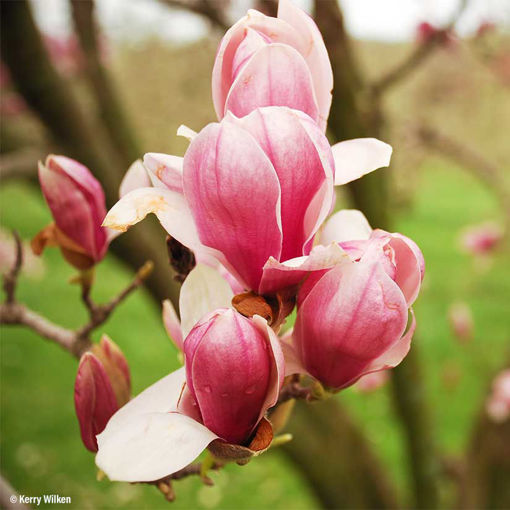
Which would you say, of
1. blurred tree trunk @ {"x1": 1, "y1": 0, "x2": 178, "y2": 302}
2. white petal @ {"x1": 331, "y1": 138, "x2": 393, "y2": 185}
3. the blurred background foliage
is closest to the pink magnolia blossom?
white petal @ {"x1": 331, "y1": 138, "x2": 393, "y2": 185}

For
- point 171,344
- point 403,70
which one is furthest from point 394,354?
point 171,344

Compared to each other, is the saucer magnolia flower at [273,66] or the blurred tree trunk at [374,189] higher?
the saucer magnolia flower at [273,66]

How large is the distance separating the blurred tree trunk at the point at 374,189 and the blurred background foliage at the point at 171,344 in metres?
0.16

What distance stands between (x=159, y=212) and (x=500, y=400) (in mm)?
1753

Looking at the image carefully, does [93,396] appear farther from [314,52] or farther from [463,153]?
[463,153]

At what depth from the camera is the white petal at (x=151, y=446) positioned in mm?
367

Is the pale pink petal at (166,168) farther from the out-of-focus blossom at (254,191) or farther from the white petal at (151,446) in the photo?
the white petal at (151,446)

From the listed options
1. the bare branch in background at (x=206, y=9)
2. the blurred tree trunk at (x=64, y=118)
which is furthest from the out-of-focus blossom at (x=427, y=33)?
the blurred tree trunk at (x=64, y=118)

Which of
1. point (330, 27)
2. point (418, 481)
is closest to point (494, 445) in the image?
point (418, 481)

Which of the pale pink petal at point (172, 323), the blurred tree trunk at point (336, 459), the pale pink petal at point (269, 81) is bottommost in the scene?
the blurred tree trunk at point (336, 459)

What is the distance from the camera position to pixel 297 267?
15.8 inches

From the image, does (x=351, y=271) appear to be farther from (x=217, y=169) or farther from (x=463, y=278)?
(x=463, y=278)

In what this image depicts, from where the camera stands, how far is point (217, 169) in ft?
1.30

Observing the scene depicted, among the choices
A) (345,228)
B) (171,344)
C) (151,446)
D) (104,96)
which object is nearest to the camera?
(151,446)
